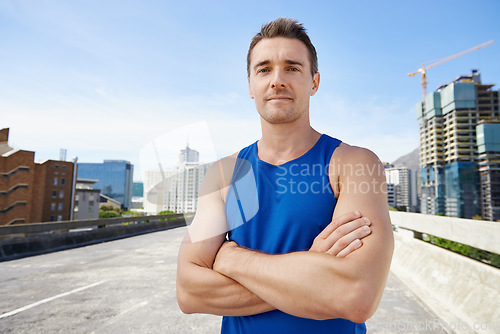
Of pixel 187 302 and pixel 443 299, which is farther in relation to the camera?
pixel 443 299

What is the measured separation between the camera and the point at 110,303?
17.3 feet

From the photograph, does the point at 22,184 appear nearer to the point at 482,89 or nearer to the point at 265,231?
the point at 265,231

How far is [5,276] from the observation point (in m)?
7.32

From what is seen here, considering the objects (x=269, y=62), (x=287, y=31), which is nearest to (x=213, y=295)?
(x=269, y=62)

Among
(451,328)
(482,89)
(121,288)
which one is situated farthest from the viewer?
(482,89)

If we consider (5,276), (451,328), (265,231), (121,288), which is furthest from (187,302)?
(5,276)

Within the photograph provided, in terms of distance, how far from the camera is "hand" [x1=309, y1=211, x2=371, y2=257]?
147 centimetres

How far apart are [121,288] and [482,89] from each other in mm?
231486

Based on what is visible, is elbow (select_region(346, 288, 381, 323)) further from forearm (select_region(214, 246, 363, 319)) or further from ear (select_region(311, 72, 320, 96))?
ear (select_region(311, 72, 320, 96))

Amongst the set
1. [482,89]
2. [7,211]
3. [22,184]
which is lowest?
[7,211]

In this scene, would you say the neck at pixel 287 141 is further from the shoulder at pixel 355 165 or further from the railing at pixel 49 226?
the railing at pixel 49 226

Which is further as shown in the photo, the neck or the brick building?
the brick building

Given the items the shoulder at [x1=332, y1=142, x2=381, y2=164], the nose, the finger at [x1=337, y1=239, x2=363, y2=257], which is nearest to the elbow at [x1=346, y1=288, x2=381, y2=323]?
the finger at [x1=337, y1=239, x2=363, y2=257]

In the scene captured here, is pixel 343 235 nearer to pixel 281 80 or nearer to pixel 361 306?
pixel 361 306
